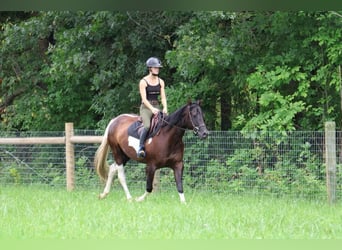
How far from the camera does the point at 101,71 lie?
14.6 metres

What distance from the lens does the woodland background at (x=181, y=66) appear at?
39.8 feet

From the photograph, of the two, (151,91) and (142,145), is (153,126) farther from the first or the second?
(151,91)

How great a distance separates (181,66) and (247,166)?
2.93 meters

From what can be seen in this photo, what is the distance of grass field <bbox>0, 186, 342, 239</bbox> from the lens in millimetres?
4875

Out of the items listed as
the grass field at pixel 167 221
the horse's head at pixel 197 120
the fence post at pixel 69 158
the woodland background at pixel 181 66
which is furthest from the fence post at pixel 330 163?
the fence post at pixel 69 158

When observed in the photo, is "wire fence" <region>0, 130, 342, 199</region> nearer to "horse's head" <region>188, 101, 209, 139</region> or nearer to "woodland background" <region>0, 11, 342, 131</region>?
"woodland background" <region>0, 11, 342, 131</region>

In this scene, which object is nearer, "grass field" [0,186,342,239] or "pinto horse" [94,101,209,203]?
"grass field" [0,186,342,239]

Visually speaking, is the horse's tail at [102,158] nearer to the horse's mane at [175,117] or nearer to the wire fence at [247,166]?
→ the wire fence at [247,166]

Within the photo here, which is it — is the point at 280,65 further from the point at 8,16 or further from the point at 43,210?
the point at 8,16

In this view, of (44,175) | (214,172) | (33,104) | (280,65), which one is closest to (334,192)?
(214,172)

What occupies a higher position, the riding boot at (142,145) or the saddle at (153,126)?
the saddle at (153,126)

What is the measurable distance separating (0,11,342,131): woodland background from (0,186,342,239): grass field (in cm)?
346

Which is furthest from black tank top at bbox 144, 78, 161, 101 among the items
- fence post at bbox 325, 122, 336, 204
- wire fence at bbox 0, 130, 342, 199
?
fence post at bbox 325, 122, 336, 204

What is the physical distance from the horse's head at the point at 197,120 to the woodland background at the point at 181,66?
3.20 m
